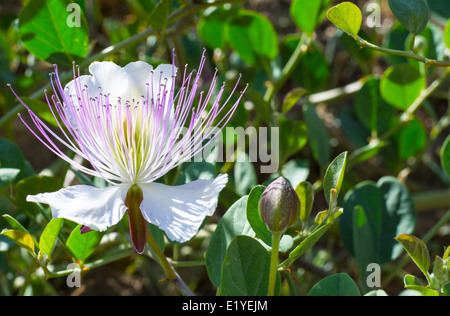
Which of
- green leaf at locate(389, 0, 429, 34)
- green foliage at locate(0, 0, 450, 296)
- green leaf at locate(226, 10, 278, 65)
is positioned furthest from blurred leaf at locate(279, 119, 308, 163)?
green leaf at locate(389, 0, 429, 34)

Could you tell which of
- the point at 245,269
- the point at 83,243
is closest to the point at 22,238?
the point at 83,243

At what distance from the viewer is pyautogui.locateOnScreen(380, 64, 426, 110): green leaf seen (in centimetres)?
157

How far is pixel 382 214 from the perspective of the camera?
4.61ft

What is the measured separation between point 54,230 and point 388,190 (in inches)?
31.5

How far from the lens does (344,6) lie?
1.07m

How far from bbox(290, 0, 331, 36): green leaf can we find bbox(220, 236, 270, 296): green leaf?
843mm

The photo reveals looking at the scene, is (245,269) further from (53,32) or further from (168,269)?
(53,32)

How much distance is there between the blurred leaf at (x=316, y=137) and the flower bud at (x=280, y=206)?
0.65 metres

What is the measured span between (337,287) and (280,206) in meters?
0.18

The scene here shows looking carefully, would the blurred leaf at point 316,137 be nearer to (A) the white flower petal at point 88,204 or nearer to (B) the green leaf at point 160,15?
(B) the green leaf at point 160,15

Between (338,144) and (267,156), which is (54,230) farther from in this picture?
(338,144)

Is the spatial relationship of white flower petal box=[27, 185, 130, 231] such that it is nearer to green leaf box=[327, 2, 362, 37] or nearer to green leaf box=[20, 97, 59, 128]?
green leaf box=[20, 97, 59, 128]

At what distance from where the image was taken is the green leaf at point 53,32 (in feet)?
4.25

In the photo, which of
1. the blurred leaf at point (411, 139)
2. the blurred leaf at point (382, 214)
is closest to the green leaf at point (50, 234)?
the blurred leaf at point (382, 214)
